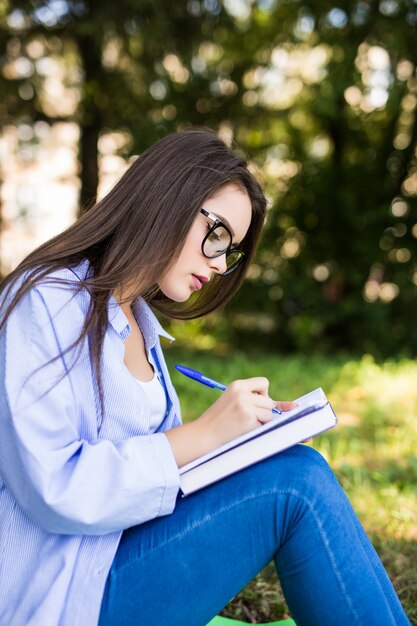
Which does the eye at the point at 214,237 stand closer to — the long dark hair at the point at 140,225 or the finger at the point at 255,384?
the long dark hair at the point at 140,225

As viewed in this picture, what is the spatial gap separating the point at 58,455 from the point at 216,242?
632 mm

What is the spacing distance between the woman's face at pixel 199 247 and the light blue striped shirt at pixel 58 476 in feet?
0.98

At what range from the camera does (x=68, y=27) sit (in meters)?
6.70

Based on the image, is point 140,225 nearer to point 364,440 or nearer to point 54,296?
point 54,296

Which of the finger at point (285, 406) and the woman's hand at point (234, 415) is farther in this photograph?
the finger at point (285, 406)

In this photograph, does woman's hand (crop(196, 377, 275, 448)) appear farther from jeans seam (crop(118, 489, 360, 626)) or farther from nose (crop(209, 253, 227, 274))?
nose (crop(209, 253, 227, 274))

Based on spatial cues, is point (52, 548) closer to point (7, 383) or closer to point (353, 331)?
point (7, 383)

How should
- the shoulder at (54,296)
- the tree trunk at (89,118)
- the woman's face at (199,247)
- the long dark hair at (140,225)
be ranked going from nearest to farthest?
the shoulder at (54,296)
the long dark hair at (140,225)
the woman's face at (199,247)
the tree trunk at (89,118)

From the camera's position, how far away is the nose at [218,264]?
5.49 ft

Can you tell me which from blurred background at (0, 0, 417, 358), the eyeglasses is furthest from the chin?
blurred background at (0, 0, 417, 358)

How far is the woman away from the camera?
51.2 inches

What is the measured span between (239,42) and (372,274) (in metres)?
2.70

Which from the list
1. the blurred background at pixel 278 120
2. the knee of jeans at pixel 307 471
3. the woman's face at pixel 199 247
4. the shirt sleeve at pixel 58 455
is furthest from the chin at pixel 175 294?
the blurred background at pixel 278 120

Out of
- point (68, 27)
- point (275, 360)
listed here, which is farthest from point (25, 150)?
point (275, 360)
